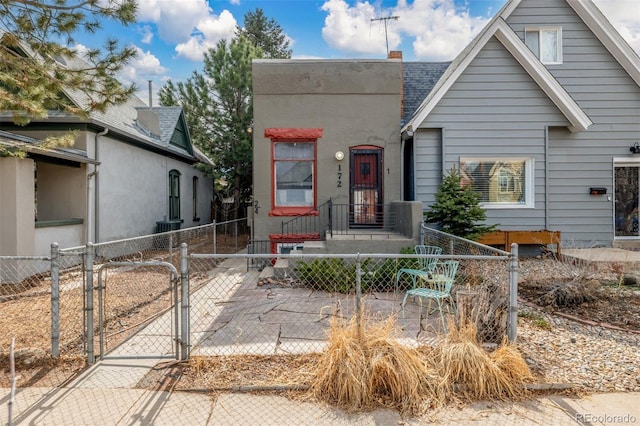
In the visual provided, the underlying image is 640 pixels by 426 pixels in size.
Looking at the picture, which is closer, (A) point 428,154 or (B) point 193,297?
(B) point 193,297

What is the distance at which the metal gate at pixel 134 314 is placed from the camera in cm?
403

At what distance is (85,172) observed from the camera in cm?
1048

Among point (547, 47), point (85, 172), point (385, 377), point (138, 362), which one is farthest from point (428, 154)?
point (85, 172)

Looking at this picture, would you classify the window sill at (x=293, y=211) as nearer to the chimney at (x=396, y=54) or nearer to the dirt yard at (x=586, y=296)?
the dirt yard at (x=586, y=296)

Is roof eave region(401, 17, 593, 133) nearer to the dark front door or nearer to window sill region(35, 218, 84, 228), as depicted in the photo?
the dark front door

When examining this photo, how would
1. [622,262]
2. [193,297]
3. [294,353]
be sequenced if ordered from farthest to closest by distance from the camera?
[622,262] → [193,297] → [294,353]

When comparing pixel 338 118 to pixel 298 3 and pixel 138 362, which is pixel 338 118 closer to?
pixel 298 3

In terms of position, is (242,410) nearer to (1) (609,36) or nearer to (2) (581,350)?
(2) (581,350)

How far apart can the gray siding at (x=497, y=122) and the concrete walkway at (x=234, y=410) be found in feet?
23.4

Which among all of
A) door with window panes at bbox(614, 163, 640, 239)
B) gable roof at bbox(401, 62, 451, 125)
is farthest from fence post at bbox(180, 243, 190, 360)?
door with window panes at bbox(614, 163, 640, 239)

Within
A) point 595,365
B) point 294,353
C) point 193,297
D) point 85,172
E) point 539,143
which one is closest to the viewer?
point 595,365

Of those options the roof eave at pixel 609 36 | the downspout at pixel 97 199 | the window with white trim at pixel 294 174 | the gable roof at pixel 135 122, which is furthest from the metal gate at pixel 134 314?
the roof eave at pixel 609 36

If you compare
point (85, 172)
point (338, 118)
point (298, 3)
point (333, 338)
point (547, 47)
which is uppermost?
point (298, 3)

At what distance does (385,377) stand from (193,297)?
4561 mm
